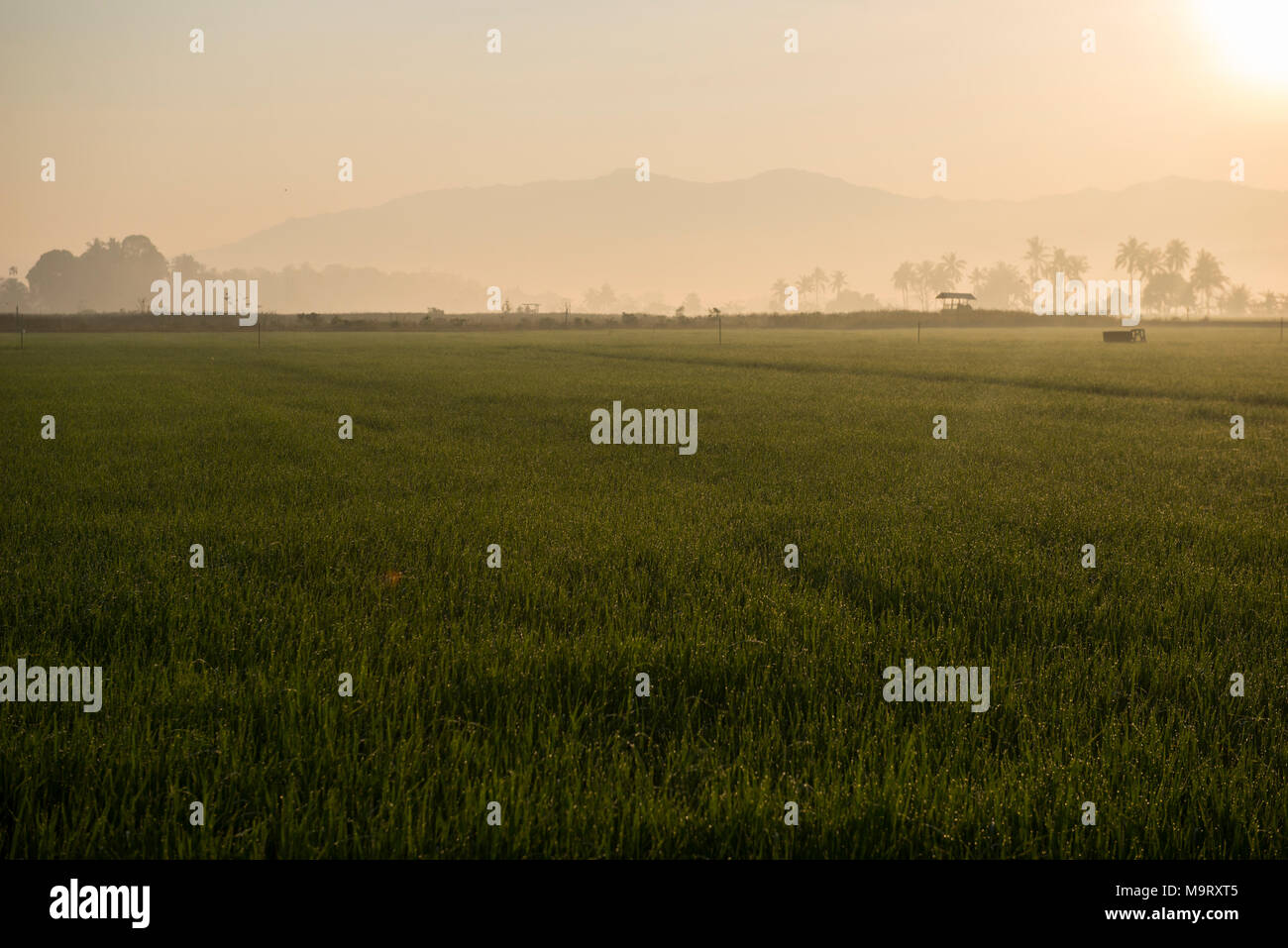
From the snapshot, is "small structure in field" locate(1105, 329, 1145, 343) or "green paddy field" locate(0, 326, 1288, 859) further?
"small structure in field" locate(1105, 329, 1145, 343)

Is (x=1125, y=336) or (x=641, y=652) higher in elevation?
(x=1125, y=336)

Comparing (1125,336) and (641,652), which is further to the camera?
(1125,336)

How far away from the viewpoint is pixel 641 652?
556 centimetres

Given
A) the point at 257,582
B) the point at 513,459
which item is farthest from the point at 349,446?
the point at 257,582

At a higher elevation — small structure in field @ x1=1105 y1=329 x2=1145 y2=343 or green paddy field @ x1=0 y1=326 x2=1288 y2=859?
small structure in field @ x1=1105 y1=329 x2=1145 y2=343

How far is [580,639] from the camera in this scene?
575 cm

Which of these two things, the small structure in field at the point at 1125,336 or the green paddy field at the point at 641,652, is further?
the small structure in field at the point at 1125,336

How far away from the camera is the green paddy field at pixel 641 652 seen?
12.2 ft

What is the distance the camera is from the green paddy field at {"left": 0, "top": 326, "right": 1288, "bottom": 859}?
3709 millimetres

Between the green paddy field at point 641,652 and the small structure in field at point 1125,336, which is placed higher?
the small structure in field at point 1125,336
